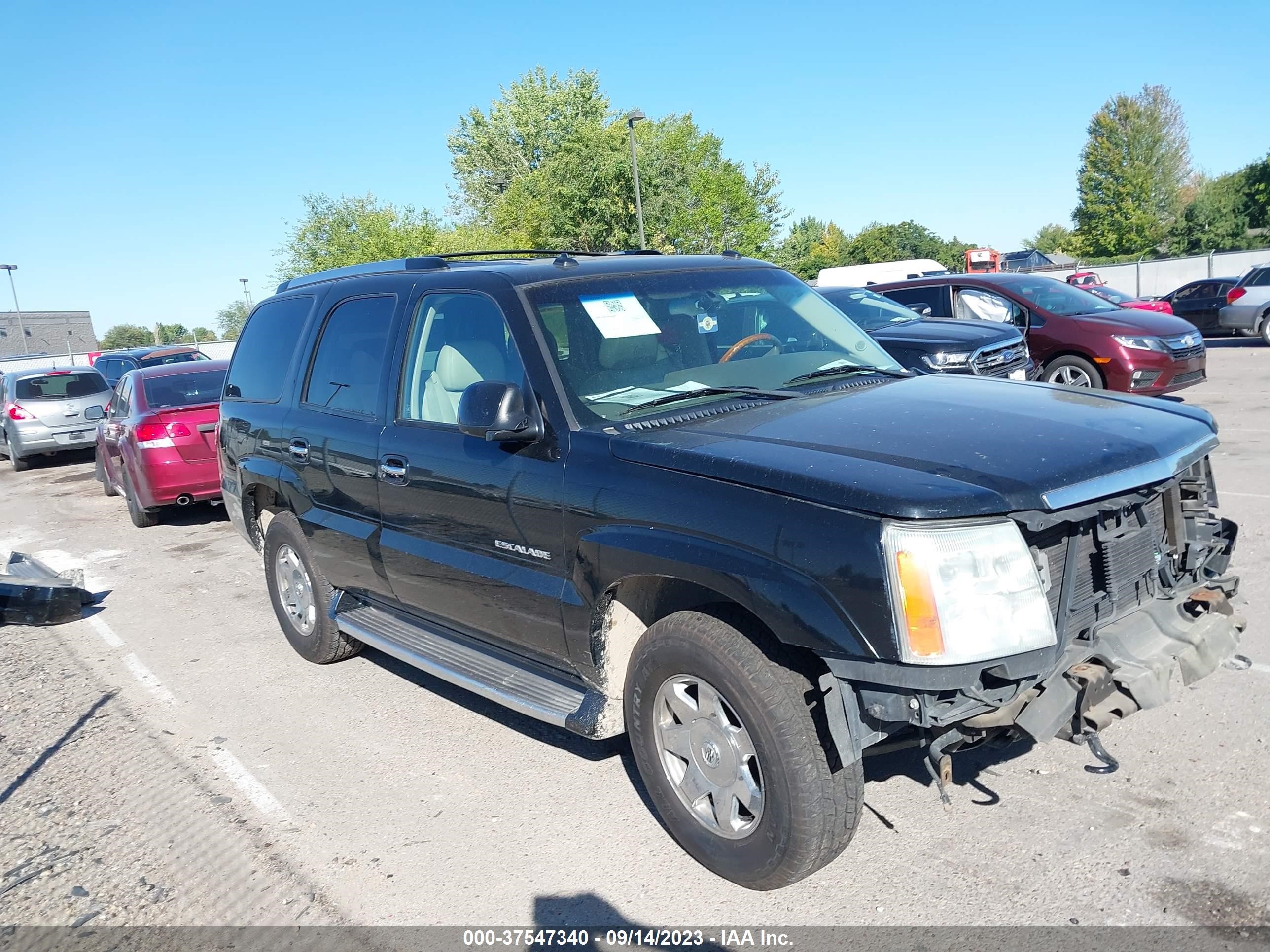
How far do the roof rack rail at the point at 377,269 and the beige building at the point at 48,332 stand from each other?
79232mm

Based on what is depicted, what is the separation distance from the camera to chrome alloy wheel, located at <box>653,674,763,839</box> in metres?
3.16

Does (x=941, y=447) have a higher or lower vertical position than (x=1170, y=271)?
higher

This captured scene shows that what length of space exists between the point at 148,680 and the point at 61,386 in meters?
14.0

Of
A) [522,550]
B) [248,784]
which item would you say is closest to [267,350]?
[248,784]

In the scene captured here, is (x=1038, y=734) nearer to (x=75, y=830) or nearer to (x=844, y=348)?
(x=844, y=348)

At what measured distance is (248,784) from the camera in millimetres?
4398

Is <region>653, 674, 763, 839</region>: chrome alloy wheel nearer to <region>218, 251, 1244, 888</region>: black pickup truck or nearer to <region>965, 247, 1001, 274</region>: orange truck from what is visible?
<region>218, 251, 1244, 888</region>: black pickup truck

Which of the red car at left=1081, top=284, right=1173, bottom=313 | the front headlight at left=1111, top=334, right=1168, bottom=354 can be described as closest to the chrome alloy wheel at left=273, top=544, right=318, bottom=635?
the front headlight at left=1111, top=334, right=1168, bottom=354

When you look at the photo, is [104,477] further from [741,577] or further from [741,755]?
[741,577]

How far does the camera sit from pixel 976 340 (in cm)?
1007

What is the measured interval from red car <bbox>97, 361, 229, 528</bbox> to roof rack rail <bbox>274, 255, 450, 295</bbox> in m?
Result: 4.28

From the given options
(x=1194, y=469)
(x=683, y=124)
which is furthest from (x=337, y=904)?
(x=683, y=124)

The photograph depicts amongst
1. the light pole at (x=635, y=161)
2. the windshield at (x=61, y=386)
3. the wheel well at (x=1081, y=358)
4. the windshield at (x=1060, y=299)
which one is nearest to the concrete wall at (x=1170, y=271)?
the light pole at (x=635, y=161)

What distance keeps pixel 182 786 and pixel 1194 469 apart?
4.29 m
